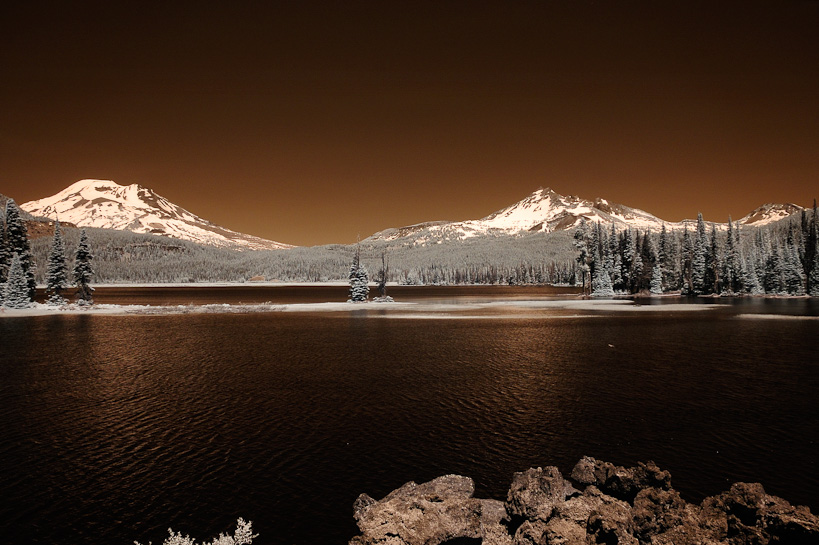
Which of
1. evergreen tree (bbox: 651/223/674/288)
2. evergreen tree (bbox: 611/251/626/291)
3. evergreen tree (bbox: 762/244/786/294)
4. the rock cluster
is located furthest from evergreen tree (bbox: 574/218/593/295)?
the rock cluster

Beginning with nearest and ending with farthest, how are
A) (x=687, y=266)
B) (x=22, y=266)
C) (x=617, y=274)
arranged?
(x=22, y=266), (x=687, y=266), (x=617, y=274)

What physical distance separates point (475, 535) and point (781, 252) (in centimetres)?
15134

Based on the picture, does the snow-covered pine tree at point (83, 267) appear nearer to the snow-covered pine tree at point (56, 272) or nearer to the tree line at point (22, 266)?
the tree line at point (22, 266)

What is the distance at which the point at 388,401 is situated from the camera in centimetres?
Answer: 2498

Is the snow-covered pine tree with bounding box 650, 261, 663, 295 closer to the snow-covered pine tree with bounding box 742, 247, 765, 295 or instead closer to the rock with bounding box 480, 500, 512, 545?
the snow-covered pine tree with bounding box 742, 247, 765, 295

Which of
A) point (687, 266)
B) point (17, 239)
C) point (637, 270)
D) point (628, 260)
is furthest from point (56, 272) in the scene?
point (687, 266)

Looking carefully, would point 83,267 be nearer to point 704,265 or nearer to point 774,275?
point 704,265

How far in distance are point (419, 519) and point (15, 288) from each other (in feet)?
319

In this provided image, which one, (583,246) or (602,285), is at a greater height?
(583,246)

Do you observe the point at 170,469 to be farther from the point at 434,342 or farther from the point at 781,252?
the point at 781,252

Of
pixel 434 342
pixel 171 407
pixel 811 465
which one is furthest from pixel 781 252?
pixel 171 407

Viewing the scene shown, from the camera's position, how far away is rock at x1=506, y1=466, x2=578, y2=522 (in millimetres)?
11195

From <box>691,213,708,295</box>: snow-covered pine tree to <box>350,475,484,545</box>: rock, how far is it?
137 meters

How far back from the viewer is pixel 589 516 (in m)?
10.7
